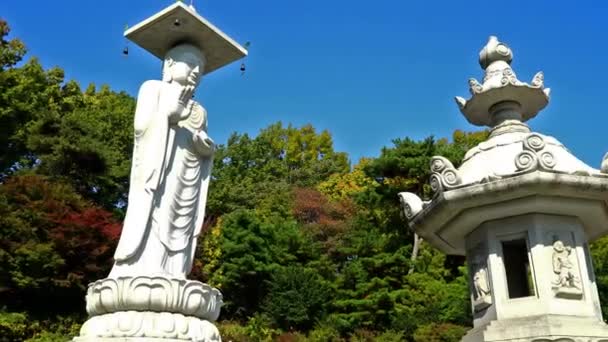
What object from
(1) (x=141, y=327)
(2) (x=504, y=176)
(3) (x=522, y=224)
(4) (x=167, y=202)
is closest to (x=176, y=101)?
(4) (x=167, y=202)

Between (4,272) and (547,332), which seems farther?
(4,272)

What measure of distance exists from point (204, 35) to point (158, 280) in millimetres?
2570

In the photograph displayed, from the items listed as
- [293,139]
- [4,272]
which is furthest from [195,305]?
[293,139]

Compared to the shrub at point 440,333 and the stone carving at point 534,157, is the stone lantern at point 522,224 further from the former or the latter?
the shrub at point 440,333

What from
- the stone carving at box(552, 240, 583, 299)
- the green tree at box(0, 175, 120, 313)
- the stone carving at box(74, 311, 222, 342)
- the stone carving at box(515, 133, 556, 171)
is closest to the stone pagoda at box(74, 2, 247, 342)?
the stone carving at box(74, 311, 222, 342)

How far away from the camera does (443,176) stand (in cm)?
557

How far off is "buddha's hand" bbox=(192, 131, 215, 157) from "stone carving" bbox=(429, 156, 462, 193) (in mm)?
2121

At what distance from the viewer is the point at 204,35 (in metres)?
6.12

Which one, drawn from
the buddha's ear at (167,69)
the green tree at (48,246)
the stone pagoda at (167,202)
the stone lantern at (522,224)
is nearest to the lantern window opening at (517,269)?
the stone lantern at (522,224)

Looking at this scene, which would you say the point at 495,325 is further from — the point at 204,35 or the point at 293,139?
the point at 293,139

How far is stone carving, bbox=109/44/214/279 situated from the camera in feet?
17.2

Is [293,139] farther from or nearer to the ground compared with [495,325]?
farther from the ground

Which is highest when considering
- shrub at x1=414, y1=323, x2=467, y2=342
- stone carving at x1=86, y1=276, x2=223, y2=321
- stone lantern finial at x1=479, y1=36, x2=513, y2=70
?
stone lantern finial at x1=479, y1=36, x2=513, y2=70

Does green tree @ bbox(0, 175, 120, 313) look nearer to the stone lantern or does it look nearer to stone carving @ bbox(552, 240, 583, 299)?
the stone lantern
